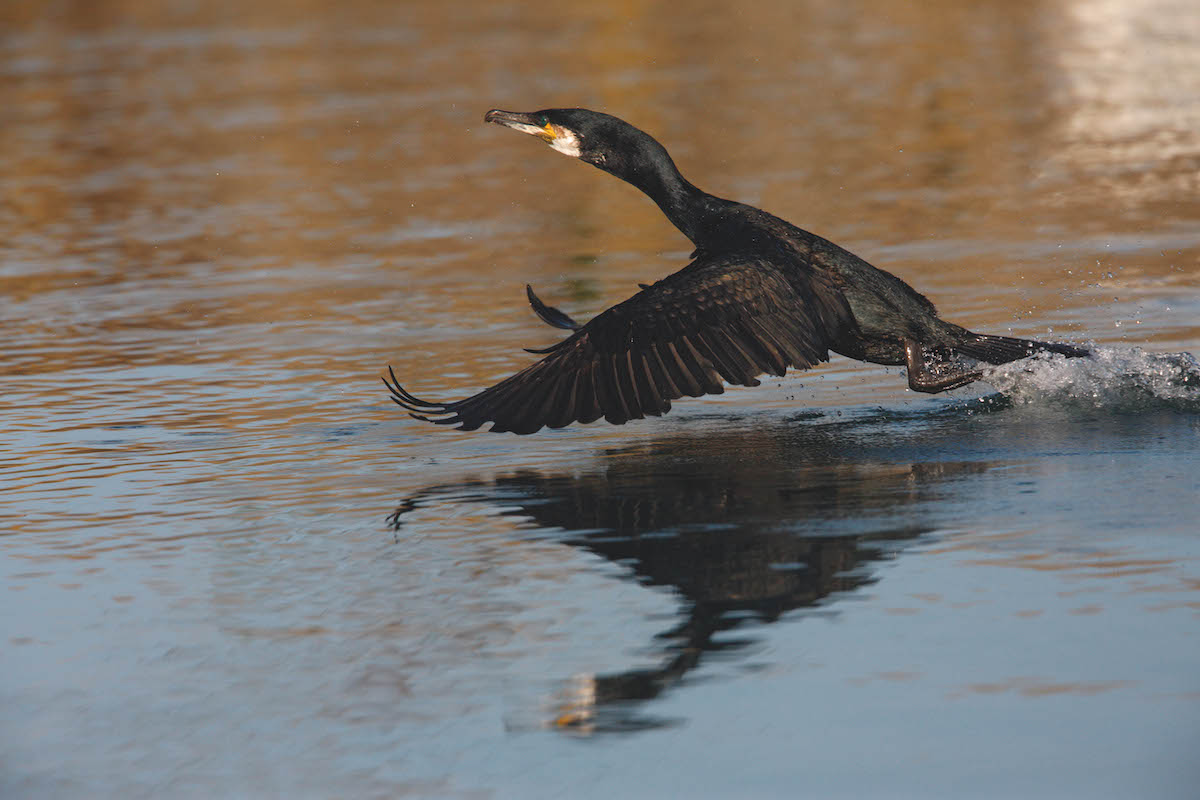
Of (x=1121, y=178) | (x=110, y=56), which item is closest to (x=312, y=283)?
(x=1121, y=178)

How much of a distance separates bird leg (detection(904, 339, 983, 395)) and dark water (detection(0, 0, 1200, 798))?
159 millimetres

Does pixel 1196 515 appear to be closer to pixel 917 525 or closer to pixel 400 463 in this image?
pixel 917 525

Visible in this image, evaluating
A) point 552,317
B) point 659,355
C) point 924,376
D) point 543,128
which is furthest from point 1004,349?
point 543,128

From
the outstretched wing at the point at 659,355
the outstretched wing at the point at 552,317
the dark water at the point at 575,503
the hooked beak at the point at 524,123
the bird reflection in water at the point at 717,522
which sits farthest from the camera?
the hooked beak at the point at 524,123

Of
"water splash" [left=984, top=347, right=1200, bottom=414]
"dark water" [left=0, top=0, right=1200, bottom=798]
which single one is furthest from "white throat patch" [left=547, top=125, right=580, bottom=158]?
"water splash" [left=984, top=347, right=1200, bottom=414]

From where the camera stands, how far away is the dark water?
424 cm

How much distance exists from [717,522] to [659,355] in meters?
0.85

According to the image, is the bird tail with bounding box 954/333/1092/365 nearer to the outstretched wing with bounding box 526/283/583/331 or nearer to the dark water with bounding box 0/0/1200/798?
the dark water with bounding box 0/0/1200/798

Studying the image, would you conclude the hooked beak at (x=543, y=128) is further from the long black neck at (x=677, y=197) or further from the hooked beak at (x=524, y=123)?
the long black neck at (x=677, y=197)

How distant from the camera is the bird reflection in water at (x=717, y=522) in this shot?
15.5 ft

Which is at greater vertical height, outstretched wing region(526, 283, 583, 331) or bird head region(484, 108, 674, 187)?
bird head region(484, 108, 674, 187)

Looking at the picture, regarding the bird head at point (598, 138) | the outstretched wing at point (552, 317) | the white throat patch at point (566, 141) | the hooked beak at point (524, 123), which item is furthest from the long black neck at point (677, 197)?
the outstretched wing at point (552, 317)

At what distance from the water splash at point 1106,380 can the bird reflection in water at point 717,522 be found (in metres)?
0.86

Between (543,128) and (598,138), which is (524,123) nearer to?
(543,128)
